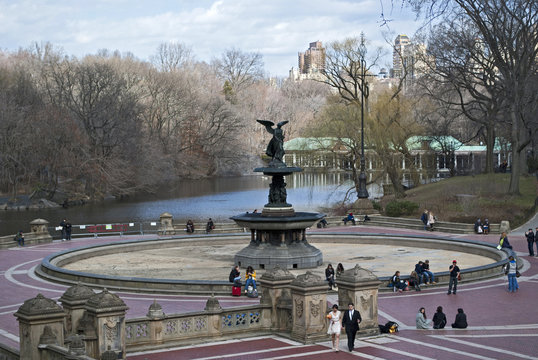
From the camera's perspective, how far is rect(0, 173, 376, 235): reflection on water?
66938 mm

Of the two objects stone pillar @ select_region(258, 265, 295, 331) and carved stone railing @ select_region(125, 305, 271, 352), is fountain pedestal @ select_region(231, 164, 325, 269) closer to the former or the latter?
stone pillar @ select_region(258, 265, 295, 331)

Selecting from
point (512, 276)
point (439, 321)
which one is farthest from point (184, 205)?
point (439, 321)

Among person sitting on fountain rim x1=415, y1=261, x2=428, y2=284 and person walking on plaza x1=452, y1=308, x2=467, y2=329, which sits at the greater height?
person sitting on fountain rim x1=415, y1=261, x2=428, y2=284

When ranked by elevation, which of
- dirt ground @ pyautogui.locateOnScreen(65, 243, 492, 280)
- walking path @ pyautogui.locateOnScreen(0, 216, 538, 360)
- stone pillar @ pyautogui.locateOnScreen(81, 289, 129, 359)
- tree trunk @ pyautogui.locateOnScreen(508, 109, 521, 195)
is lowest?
walking path @ pyautogui.locateOnScreen(0, 216, 538, 360)

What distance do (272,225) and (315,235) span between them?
10695mm

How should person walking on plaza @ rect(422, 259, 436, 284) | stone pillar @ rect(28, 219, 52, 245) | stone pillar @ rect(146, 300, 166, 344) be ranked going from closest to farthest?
stone pillar @ rect(146, 300, 166, 344), person walking on plaza @ rect(422, 259, 436, 284), stone pillar @ rect(28, 219, 52, 245)

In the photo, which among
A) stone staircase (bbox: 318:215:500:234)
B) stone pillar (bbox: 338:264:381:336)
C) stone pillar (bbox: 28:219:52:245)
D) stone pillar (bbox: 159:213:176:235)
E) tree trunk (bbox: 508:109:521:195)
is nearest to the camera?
stone pillar (bbox: 338:264:381:336)

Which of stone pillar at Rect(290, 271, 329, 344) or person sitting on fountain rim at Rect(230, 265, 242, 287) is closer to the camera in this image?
stone pillar at Rect(290, 271, 329, 344)

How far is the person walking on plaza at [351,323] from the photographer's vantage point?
731 inches

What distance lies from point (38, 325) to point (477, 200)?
136 feet

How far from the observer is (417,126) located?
66.6 m

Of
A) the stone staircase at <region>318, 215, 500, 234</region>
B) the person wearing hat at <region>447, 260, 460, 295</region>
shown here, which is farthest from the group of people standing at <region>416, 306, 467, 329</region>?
the stone staircase at <region>318, 215, 500, 234</region>

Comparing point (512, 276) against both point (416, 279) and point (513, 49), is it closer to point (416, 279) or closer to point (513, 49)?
point (416, 279)

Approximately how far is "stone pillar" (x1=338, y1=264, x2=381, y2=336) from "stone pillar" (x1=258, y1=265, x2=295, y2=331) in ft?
4.43
